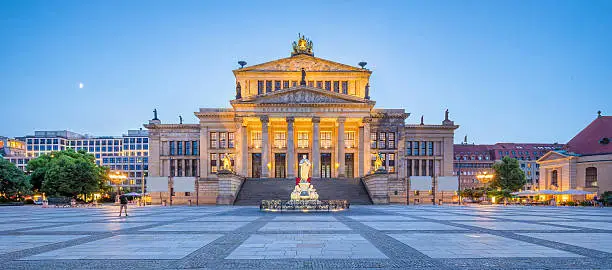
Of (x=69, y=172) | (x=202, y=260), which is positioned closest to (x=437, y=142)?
(x=69, y=172)

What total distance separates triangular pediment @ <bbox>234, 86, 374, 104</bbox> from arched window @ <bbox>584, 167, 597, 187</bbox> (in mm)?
32413

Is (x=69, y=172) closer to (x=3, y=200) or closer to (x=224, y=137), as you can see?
(x=3, y=200)

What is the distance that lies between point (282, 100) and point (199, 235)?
48.0m

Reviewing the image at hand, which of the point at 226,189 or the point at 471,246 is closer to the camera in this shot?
the point at 471,246

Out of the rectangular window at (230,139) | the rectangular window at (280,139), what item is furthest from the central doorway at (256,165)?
the rectangular window at (230,139)

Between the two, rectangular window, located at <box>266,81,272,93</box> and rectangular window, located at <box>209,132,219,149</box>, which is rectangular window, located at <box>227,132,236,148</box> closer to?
rectangular window, located at <box>209,132,219,149</box>

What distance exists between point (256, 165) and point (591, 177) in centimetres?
4907

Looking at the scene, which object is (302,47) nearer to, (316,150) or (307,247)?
(316,150)

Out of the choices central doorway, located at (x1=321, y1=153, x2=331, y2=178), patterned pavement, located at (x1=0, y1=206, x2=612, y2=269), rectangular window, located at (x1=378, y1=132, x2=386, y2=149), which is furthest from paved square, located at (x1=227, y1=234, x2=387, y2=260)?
central doorway, located at (x1=321, y1=153, x2=331, y2=178)

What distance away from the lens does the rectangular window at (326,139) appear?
7209cm

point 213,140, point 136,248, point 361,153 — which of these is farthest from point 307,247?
point 213,140

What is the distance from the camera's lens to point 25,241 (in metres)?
16.1

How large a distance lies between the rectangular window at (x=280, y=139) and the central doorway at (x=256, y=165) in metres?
3.49

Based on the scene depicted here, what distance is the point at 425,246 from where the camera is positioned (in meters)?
14.2
